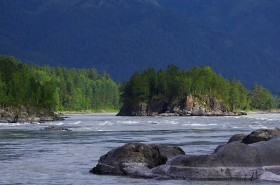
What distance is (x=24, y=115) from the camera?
157 metres

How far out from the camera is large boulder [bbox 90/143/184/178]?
38875mm

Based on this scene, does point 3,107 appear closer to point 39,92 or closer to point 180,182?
point 39,92

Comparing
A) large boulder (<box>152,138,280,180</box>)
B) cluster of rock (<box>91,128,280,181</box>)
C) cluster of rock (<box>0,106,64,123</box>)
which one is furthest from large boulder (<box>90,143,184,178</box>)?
cluster of rock (<box>0,106,64,123</box>)

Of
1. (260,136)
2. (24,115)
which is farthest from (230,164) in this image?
(24,115)

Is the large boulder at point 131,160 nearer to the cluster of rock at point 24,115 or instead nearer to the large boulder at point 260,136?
the large boulder at point 260,136

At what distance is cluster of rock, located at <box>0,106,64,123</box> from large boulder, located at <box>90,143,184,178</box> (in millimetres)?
107230

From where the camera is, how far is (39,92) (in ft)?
601

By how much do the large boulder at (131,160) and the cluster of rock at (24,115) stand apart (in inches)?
4222

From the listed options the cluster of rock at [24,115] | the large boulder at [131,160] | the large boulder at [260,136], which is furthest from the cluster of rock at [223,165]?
the cluster of rock at [24,115]

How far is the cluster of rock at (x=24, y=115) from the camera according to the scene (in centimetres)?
14675

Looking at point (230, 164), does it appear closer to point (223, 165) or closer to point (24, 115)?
point (223, 165)

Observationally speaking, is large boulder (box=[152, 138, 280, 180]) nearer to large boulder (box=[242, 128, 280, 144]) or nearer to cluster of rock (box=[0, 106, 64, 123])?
large boulder (box=[242, 128, 280, 144])

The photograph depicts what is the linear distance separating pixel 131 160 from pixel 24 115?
12079cm

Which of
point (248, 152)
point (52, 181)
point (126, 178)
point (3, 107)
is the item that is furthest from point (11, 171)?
point (3, 107)
